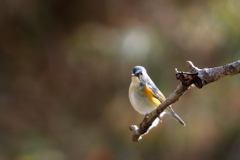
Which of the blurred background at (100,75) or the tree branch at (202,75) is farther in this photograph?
the blurred background at (100,75)

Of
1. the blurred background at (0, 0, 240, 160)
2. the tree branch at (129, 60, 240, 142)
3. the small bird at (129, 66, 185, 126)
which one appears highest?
the blurred background at (0, 0, 240, 160)

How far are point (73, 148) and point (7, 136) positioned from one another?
0.92 metres

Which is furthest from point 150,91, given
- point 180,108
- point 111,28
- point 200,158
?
point 200,158

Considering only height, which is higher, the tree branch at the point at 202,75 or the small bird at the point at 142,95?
the small bird at the point at 142,95

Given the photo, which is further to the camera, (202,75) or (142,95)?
(142,95)

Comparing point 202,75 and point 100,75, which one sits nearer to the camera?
point 202,75

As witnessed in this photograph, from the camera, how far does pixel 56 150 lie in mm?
5012

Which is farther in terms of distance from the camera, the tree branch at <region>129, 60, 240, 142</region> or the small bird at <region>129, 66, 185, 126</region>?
the small bird at <region>129, 66, 185, 126</region>

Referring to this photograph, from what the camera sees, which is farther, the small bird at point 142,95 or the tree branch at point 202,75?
the small bird at point 142,95

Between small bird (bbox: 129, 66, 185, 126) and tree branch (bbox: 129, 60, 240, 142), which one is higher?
small bird (bbox: 129, 66, 185, 126)

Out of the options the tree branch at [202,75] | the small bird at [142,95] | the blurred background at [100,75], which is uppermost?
the blurred background at [100,75]

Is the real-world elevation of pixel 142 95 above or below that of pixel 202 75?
above

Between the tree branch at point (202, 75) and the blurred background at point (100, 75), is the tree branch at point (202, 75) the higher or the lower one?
the lower one

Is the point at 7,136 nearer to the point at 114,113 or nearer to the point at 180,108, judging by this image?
the point at 114,113
